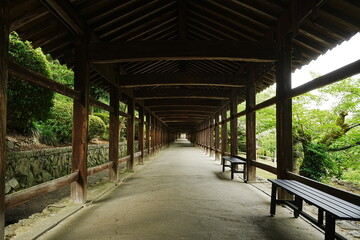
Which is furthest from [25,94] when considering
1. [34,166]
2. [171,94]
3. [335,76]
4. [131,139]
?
[335,76]

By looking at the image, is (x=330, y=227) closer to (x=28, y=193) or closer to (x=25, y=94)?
(x=28, y=193)

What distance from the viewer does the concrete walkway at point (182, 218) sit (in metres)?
2.99

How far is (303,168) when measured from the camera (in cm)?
764

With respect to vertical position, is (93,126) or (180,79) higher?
(180,79)

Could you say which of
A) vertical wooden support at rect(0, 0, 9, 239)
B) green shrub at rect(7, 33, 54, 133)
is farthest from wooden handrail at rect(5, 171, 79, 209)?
green shrub at rect(7, 33, 54, 133)

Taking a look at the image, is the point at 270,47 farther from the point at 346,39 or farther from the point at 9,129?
the point at 9,129

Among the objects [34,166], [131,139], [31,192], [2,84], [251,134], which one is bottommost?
[34,166]

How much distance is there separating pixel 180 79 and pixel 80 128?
12.1ft

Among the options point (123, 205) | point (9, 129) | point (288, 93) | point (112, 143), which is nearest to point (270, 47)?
point (288, 93)

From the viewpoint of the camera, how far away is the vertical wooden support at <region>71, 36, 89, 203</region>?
14.5 ft

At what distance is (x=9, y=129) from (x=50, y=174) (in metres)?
2.13

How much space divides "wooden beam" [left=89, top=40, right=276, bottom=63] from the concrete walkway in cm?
296

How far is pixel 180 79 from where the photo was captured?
7211 mm

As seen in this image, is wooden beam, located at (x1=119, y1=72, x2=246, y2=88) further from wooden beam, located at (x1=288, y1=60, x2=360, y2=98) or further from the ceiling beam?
the ceiling beam
